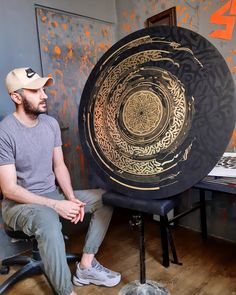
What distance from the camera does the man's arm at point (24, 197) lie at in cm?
141

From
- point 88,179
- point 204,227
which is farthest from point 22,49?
point 204,227

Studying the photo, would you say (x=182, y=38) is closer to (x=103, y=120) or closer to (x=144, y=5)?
(x=103, y=120)

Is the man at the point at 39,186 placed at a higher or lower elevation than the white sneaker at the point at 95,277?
higher

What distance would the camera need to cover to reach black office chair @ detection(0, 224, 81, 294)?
1.46 meters

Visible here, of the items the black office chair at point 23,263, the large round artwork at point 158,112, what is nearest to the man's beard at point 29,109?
the large round artwork at point 158,112

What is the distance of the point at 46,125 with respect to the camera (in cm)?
168

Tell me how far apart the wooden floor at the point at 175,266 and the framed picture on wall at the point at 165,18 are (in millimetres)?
1607

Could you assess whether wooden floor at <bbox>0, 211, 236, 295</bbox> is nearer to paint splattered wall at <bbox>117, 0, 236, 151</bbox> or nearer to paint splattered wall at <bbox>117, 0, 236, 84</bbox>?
paint splattered wall at <bbox>117, 0, 236, 151</bbox>

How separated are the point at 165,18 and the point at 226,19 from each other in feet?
1.67

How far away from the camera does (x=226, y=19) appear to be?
1742 millimetres

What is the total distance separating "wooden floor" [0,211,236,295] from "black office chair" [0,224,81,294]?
0.07 meters

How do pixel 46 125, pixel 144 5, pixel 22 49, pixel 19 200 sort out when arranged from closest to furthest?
pixel 19 200
pixel 46 125
pixel 22 49
pixel 144 5

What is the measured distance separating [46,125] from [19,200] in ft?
1.58

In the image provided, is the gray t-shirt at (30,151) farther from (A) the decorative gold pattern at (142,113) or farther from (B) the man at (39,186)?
(A) the decorative gold pattern at (142,113)
